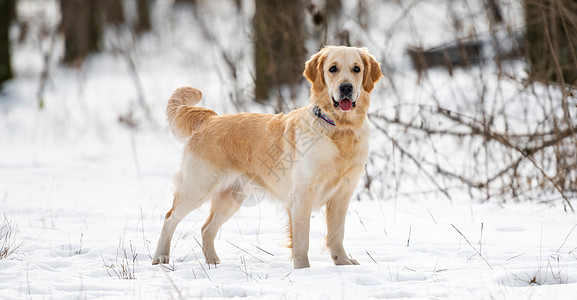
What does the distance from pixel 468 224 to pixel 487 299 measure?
6.87 feet

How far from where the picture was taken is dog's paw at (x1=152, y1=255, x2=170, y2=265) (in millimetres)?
4016

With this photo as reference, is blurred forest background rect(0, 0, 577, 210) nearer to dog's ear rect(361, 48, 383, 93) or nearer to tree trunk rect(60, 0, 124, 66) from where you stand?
tree trunk rect(60, 0, 124, 66)

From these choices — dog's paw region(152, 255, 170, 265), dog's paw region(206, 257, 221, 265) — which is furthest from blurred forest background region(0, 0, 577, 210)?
dog's paw region(152, 255, 170, 265)

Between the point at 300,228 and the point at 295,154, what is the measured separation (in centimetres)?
48

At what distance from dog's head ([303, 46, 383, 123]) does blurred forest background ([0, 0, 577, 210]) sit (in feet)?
4.59

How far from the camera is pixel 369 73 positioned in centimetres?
394

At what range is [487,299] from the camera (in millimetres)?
2824

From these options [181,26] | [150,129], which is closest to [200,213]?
[150,129]

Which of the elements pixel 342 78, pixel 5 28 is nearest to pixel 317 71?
pixel 342 78

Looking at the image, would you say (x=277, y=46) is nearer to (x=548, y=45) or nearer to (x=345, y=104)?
(x=548, y=45)

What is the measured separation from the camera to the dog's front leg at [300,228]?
3.79 meters

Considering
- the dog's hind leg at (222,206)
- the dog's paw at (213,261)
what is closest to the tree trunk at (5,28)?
the dog's hind leg at (222,206)

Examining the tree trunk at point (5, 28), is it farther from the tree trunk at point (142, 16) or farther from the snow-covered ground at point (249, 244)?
the tree trunk at point (142, 16)

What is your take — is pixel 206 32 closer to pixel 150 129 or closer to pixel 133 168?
pixel 133 168
